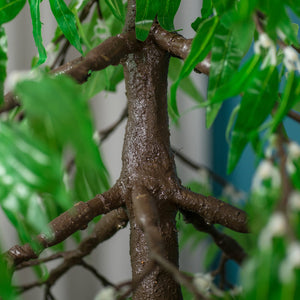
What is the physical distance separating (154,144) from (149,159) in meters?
0.01

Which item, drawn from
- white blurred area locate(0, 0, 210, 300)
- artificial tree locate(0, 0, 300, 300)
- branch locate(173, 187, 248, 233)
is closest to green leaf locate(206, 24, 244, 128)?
artificial tree locate(0, 0, 300, 300)

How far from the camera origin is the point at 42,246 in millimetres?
335

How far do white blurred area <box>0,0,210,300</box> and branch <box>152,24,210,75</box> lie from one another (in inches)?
22.5

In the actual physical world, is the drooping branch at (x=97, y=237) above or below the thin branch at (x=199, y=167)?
above

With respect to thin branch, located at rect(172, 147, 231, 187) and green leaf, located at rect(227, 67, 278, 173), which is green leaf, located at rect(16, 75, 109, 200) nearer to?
green leaf, located at rect(227, 67, 278, 173)

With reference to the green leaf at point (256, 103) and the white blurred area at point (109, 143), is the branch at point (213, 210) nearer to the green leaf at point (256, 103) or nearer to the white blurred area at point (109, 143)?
the green leaf at point (256, 103)

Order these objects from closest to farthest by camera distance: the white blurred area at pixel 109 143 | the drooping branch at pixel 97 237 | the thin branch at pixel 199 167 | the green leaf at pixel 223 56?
the green leaf at pixel 223 56 < the drooping branch at pixel 97 237 < the thin branch at pixel 199 167 < the white blurred area at pixel 109 143

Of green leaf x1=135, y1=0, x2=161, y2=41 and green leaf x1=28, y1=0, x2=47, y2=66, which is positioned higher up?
green leaf x1=28, y1=0, x2=47, y2=66

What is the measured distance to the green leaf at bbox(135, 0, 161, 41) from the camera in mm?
327

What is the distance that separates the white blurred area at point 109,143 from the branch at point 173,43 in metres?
0.57

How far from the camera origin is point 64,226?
13.5 inches

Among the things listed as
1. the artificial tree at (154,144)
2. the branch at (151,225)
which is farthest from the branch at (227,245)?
the branch at (151,225)

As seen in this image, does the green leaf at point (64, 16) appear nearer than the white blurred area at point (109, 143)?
Yes

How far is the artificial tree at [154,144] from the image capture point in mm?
184
